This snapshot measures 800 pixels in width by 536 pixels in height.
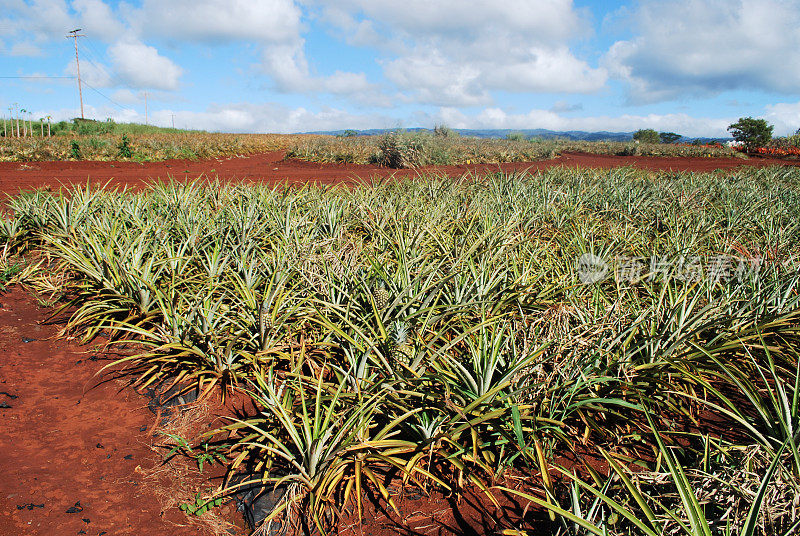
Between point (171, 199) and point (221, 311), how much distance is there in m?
2.52

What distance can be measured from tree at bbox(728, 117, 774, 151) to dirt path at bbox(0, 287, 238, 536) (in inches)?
1409

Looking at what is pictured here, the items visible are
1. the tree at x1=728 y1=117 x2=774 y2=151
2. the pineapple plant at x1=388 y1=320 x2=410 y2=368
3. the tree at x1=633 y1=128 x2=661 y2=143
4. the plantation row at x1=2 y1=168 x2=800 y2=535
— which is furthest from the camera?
the tree at x1=633 y1=128 x2=661 y2=143

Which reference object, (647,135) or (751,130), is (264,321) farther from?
(647,135)

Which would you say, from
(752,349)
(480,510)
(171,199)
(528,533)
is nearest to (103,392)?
(480,510)

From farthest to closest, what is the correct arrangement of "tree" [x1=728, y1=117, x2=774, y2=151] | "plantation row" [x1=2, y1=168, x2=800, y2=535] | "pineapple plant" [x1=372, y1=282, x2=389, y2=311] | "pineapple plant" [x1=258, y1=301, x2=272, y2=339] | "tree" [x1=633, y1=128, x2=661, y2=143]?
1. "tree" [x1=633, y1=128, x2=661, y2=143]
2. "tree" [x1=728, y1=117, x2=774, y2=151]
3. "pineapple plant" [x1=372, y1=282, x2=389, y2=311]
4. "pineapple plant" [x1=258, y1=301, x2=272, y2=339]
5. "plantation row" [x1=2, y1=168, x2=800, y2=535]

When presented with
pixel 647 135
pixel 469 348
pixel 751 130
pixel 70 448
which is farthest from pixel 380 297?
pixel 647 135

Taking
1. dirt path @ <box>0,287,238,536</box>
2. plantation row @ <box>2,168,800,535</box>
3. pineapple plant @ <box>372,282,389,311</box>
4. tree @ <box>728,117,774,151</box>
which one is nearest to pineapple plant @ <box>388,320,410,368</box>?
plantation row @ <box>2,168,800,535</box>

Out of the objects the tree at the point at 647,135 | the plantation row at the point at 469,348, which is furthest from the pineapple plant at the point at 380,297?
the tree at the point at 647,135

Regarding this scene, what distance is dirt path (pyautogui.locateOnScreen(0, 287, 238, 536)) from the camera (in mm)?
1750

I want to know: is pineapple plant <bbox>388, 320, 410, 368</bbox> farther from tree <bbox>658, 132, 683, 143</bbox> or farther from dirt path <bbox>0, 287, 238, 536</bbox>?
tree <bbox>658, 132, 683, 143</bbox>

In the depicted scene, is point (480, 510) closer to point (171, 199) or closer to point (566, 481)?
point (566, 481)

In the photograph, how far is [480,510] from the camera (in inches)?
69.9

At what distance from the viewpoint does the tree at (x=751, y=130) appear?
2907cm

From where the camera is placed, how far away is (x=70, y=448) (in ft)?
6.97
